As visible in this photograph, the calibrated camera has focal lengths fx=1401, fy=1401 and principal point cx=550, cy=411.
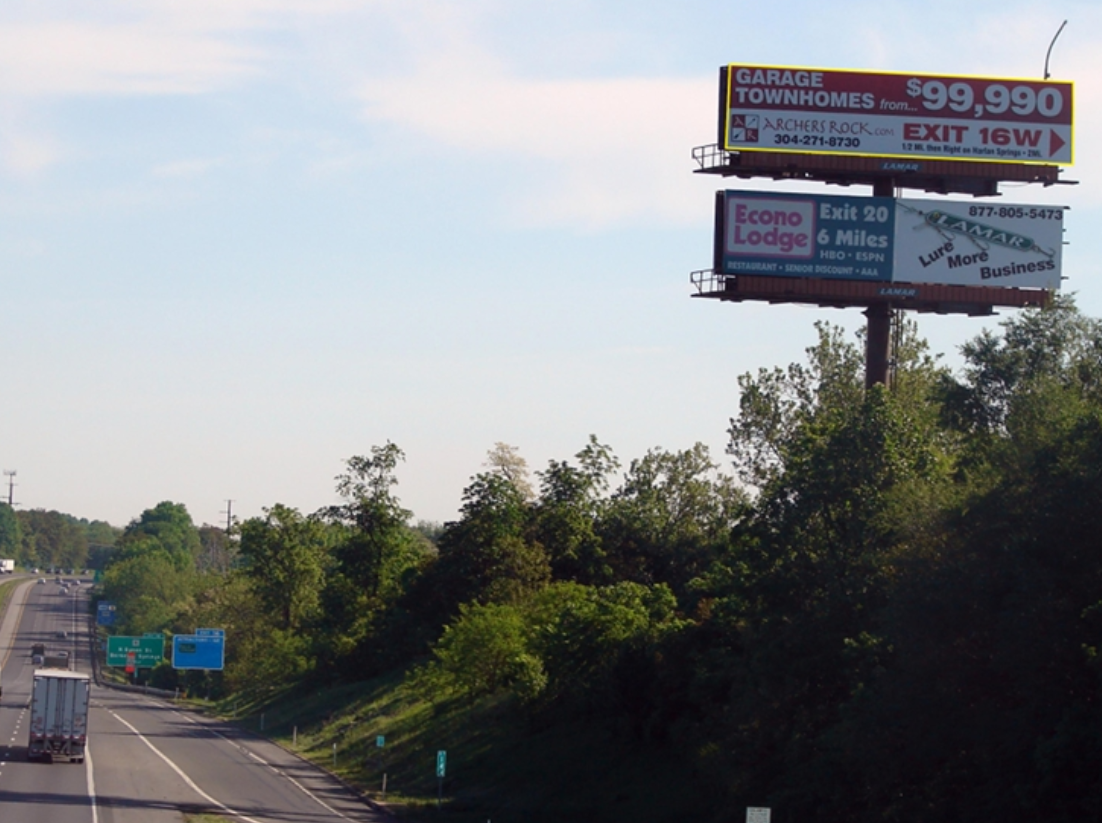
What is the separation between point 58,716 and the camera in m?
49.3

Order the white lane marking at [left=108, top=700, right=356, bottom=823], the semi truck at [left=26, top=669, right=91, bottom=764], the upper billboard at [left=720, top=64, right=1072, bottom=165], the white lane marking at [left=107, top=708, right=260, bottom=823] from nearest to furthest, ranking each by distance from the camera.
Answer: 1. the white lane marking at [left=107, top=708, right=260, bottom=823]
2. the upper billboard at [left=720, top=64, right=1072, bottom=165]
3. the white lane marking at [left=108, top=700, right=356, bottom=823]
4. the semi truck at [left=26, top=669, right=91, bottom=764]

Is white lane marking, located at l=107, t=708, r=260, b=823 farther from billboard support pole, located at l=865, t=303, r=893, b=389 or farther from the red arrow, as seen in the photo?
the red arrow

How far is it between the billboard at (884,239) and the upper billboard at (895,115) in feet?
5.28

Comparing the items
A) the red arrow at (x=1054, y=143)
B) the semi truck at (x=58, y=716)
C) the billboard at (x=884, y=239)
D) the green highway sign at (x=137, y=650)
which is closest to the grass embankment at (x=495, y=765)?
the semi truck at (x=58, y=716)

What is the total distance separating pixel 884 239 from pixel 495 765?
22.1 meters

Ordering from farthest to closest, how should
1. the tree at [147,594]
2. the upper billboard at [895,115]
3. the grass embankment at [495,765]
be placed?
the tree at [147,594]
the upper billboard at [895,115]
the grass embankment at [495,765]

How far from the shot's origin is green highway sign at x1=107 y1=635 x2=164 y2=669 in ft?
323

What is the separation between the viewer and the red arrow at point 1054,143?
44.3 m

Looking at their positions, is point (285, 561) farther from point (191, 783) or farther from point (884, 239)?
point (884, 239)

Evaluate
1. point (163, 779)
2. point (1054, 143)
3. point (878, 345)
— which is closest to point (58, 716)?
point (163, 779)

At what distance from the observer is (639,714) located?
4241 centimetres

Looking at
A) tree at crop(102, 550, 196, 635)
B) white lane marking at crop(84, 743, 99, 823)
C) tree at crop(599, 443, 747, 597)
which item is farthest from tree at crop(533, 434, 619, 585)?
tree at crop(102, 550, 196, 635)

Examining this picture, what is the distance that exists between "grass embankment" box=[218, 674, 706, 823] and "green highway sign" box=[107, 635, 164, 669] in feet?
102

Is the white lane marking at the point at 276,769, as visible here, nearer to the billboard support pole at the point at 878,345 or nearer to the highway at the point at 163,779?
the highway at the point at 163,779
